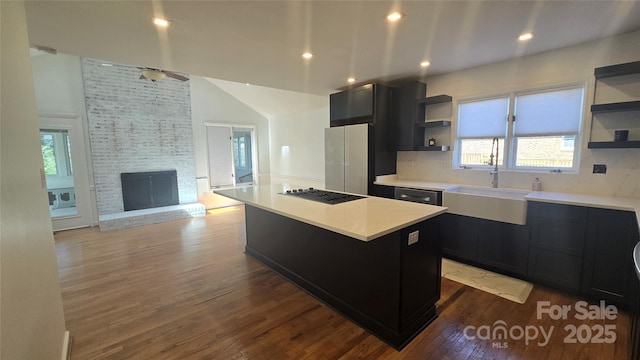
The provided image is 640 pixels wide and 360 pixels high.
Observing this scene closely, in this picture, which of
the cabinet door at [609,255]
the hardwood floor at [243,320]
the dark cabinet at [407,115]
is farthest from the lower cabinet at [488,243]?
the dark cabinet at [407,115]

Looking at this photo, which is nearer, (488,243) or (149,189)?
(488,243)

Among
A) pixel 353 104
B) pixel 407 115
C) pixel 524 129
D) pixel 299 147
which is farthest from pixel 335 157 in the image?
pixel 524 129

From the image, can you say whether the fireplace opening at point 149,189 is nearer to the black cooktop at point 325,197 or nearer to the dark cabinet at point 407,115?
the black cooktop at point 325,197

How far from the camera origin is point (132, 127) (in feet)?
18.6

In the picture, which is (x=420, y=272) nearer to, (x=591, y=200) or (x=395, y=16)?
(x=591, y=200)

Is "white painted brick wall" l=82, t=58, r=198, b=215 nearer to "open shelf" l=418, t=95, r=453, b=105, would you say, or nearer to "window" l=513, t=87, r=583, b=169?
"open shelf" l=418, t=95, r=453, b=105

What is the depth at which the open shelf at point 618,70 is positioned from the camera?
2.37 meters

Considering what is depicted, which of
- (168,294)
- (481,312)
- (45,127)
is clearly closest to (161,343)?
(168,294)

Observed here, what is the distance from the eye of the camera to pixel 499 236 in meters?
2.95

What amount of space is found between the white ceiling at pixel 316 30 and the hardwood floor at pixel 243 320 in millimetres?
2500

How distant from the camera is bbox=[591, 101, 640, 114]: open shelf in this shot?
7.91ft

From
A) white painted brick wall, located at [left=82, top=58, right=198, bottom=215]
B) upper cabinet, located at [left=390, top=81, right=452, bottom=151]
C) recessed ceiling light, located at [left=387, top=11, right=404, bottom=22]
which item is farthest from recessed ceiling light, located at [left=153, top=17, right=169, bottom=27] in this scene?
white painted brick wall, located at [left=82, top=58, right=198, bottom=215]

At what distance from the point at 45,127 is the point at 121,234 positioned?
8.00ft

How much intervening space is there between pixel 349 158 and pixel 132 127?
15.5 ft
